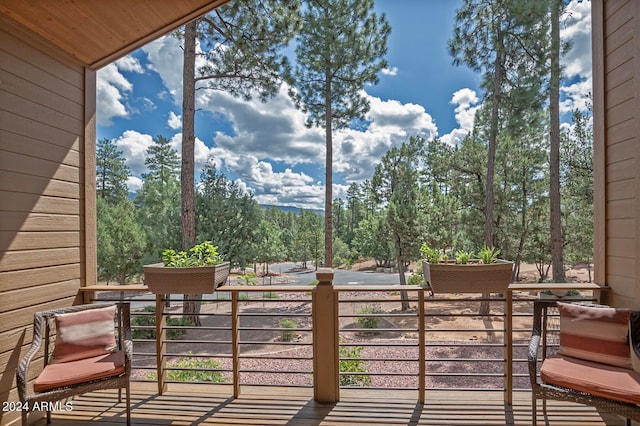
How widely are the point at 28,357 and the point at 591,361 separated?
3.29 metres

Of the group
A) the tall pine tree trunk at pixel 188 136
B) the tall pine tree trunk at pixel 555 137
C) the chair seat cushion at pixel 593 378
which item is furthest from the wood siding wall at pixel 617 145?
the tall pine tree trunk at pixel 188 136

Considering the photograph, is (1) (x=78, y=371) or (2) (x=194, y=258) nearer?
(1) (x=78, y=371)

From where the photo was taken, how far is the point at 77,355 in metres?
1.97

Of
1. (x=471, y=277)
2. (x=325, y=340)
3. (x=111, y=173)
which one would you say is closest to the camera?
(x=471, y=277)

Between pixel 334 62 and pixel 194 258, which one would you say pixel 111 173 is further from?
pixel 194 258

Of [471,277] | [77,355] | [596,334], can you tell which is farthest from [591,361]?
[77,355]

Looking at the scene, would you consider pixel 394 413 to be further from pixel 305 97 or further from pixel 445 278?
pixel 305 97

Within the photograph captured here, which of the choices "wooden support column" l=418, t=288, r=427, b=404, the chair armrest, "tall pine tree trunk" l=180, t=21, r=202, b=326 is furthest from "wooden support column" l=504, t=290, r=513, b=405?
"tall pine tree trunk" l=180, t=21, r=202, b=326

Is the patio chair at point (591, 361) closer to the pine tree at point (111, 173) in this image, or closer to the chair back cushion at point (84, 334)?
the chair back cushion at point (84, 334)

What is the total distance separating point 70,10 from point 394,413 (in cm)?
339

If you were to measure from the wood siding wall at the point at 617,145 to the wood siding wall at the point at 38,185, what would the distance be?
386 centimetres

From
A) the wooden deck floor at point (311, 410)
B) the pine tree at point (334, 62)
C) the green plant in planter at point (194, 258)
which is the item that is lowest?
the wooden deck floor at point (311, 410)

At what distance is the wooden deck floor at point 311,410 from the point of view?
6.56ft

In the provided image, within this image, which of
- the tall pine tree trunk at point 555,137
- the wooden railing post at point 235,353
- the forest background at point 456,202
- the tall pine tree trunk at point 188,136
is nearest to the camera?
the wooden railing post at point 235,353
